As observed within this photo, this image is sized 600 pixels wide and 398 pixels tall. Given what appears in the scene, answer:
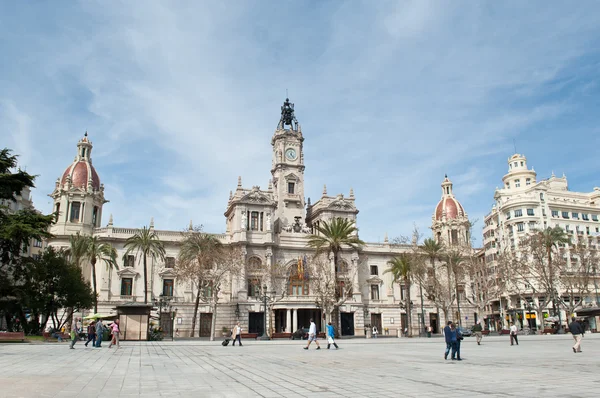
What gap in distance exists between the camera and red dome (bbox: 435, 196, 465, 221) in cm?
8462

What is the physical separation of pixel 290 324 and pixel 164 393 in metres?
54.3

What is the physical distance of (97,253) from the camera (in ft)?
193

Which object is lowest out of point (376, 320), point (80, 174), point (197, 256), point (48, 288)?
point (376, 320)

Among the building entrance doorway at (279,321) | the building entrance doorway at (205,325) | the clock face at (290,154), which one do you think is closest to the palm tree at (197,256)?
the building entrance doorway at (205,325)

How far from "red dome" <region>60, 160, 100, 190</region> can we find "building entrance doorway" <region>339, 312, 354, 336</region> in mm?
36571

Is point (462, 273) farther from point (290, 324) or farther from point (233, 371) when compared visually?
point (233, 371)

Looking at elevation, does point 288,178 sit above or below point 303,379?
above

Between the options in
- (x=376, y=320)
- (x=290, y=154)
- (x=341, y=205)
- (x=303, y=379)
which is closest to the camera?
(x=303, y=379)

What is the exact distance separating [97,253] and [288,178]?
95.6ft

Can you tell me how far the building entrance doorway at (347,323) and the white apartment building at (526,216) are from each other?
26.7m

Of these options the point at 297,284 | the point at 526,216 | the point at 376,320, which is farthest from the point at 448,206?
the point at 297,284

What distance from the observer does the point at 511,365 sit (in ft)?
56.1

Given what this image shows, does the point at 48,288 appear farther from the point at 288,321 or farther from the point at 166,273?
the point at 288,321

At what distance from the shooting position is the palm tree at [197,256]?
5432 cm
